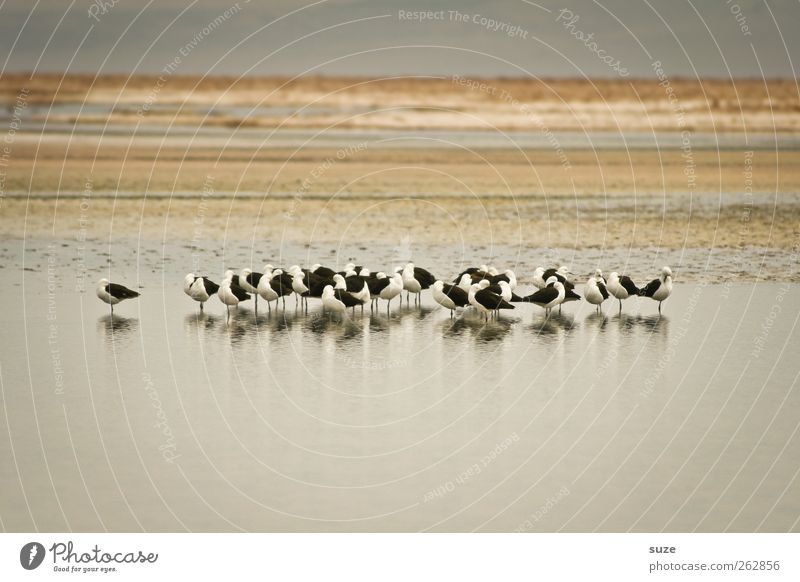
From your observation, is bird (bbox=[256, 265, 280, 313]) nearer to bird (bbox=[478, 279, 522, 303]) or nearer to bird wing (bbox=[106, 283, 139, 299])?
bird wing (bbox=[106, 283, 139, 299])

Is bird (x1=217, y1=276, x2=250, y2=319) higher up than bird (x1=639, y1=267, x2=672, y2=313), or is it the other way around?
bird (x1=639, y1=267, x2=672, y2=313)

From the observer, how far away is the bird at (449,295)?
18.7 metres

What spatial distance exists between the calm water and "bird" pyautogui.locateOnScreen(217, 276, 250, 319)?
0.97ft

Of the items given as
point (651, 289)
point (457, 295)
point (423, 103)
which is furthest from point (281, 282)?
point (423, 103)

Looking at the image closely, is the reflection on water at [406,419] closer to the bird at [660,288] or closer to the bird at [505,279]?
the bird at [660,288]

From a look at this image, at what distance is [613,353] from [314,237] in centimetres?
1227

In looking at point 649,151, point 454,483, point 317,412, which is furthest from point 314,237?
point 649,151

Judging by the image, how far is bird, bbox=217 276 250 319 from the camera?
18.8m

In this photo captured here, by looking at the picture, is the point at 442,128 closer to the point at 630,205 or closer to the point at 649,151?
the point at 649,151

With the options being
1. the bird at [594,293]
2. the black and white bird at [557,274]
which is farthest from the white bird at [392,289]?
the bird at [594,293]

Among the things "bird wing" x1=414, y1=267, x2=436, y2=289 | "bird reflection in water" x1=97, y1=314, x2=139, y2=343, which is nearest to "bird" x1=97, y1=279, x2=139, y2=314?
"bird reflection in water" x1=97, y1=314, x2=139, y2=343

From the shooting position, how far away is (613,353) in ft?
53.7

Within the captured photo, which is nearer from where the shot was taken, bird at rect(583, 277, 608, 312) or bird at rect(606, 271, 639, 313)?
bird at rect(583, 277, 608, 312)

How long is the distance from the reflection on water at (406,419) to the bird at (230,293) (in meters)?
0.30
